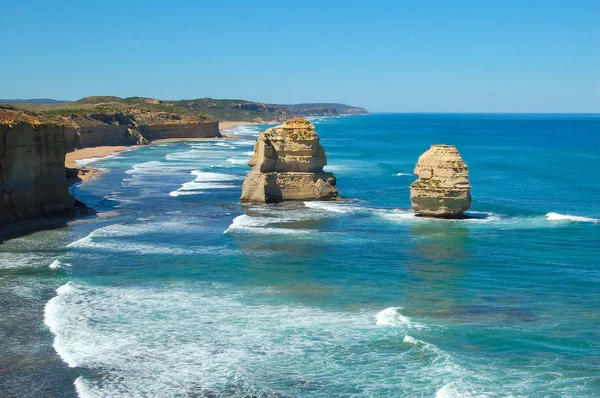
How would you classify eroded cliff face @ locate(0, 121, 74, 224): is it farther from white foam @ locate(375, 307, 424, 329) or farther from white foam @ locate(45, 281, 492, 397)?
white foam @ locate(375, 307, 424, 329)

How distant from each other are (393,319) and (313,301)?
299cm

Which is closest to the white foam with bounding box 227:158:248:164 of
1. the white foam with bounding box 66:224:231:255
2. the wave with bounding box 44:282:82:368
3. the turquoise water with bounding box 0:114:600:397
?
the turquoise water with bounding box 0:114:600:397

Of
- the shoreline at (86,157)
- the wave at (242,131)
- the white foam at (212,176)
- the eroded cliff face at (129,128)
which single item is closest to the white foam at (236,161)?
the white foam at (212,176)

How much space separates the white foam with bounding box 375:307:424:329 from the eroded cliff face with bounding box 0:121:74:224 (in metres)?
21.3

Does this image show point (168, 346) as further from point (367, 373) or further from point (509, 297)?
point (509, 297)

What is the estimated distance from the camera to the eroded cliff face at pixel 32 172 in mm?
35344

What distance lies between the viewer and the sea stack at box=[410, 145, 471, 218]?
3609 centimetres

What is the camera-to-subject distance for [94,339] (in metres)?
19.3

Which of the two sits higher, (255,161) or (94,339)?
(255,161)

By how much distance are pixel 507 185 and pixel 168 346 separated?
41.0 meters

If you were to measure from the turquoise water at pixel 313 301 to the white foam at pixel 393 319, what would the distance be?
0.09 m

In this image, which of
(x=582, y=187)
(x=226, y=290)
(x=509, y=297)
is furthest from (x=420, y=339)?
(x=582, y=187)

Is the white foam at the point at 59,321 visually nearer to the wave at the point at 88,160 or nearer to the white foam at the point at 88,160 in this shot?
the wave at the point at 88,160

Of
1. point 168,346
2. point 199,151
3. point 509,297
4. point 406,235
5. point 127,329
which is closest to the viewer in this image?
point 168,346
